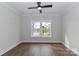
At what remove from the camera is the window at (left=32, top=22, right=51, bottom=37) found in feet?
26.4

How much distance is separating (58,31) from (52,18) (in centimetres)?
101

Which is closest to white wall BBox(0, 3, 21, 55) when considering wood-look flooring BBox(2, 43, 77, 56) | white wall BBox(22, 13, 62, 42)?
wood-look flooring BBox(2, 43, 77, 56)

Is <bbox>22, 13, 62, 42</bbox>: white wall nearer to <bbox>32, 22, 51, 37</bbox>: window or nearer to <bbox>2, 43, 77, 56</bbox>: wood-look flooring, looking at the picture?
<bbox>32, 22, 51, 37</bbox>: window

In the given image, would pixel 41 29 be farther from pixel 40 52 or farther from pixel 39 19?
pixel 40 52

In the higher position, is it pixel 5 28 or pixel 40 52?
pixel 5 28

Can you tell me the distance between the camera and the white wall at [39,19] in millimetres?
7895

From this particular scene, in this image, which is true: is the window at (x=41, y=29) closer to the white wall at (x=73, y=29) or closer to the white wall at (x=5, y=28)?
the white wall at (x=73, y=29)

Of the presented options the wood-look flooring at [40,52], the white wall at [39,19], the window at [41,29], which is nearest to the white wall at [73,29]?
the wood-look flooring at [40,52]

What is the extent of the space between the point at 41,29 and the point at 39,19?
0.72 metres

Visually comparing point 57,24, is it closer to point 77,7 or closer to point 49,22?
point 49,22

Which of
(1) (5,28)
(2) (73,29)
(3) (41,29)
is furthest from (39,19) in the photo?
(1) (5,28)

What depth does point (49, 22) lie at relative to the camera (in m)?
8.02

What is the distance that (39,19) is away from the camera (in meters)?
7.94

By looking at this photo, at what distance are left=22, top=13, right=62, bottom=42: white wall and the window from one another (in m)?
0.29
